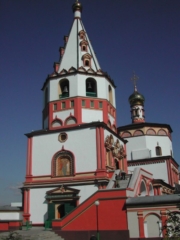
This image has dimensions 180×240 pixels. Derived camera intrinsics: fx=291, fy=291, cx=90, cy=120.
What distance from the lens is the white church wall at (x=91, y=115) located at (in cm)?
2128

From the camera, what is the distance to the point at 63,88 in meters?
22.7

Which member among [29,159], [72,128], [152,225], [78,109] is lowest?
[152,225]

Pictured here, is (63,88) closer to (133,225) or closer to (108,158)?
(108,158)

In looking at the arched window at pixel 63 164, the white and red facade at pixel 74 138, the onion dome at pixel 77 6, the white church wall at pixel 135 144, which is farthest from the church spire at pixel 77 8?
the white church wall at pixel 135 144

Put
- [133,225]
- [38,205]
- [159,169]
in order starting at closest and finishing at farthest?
1. [133,225]
2. [38,205]
3. [159,169]

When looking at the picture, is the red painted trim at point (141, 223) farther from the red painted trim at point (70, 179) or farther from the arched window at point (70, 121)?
the arched window at point (70, 121)

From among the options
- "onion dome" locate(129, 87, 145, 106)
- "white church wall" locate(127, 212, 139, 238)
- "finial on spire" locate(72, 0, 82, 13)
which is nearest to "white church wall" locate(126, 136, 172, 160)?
"onion dome" locate(129, 87, 145, 106)

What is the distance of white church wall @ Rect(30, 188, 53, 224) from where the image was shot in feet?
62.7

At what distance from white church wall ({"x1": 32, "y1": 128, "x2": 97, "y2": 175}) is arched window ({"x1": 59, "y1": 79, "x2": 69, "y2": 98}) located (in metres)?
3.15

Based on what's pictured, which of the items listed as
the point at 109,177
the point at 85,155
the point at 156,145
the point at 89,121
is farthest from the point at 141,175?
the point at 156,145

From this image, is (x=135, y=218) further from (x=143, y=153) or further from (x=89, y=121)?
(x=143, y=153)

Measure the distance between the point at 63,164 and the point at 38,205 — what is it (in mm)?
3172

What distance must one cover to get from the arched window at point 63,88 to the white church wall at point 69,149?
3.15m

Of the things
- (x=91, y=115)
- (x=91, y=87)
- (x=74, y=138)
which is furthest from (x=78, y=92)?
(x=74, y=138)
